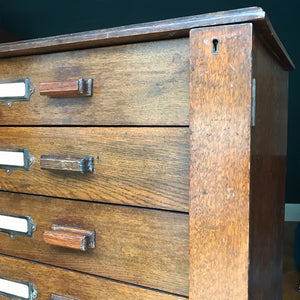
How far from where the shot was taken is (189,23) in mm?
572

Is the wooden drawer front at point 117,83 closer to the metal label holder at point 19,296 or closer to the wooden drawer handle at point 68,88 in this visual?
the wooden drawer handle at point 68,88

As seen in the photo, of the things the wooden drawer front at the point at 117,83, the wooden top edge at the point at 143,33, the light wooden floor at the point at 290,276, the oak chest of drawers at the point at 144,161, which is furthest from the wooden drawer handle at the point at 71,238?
the light wooden floor at the point at 290,276

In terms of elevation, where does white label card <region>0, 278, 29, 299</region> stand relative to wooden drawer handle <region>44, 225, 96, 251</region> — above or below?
below

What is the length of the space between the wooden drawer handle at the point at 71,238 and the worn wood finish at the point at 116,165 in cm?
8

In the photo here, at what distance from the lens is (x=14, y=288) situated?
2.72 ft

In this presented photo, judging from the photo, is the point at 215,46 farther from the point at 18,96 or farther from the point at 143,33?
the point at 18,96

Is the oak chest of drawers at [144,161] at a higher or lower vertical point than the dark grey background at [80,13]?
lower

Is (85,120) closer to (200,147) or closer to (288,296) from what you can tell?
(200,147)

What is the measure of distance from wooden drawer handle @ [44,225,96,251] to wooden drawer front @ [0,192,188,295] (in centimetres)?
1

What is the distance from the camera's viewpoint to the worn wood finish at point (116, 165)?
0.63m

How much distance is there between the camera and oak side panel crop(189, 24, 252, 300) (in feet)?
1.80

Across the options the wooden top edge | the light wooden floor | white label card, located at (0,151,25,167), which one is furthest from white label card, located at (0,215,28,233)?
the light wooden floor

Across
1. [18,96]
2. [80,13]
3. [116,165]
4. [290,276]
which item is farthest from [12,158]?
[80,13]

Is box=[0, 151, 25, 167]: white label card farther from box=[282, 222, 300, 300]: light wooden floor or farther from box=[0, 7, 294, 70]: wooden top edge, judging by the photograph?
box=[282, 222, 300, 300]: light wooden floor
